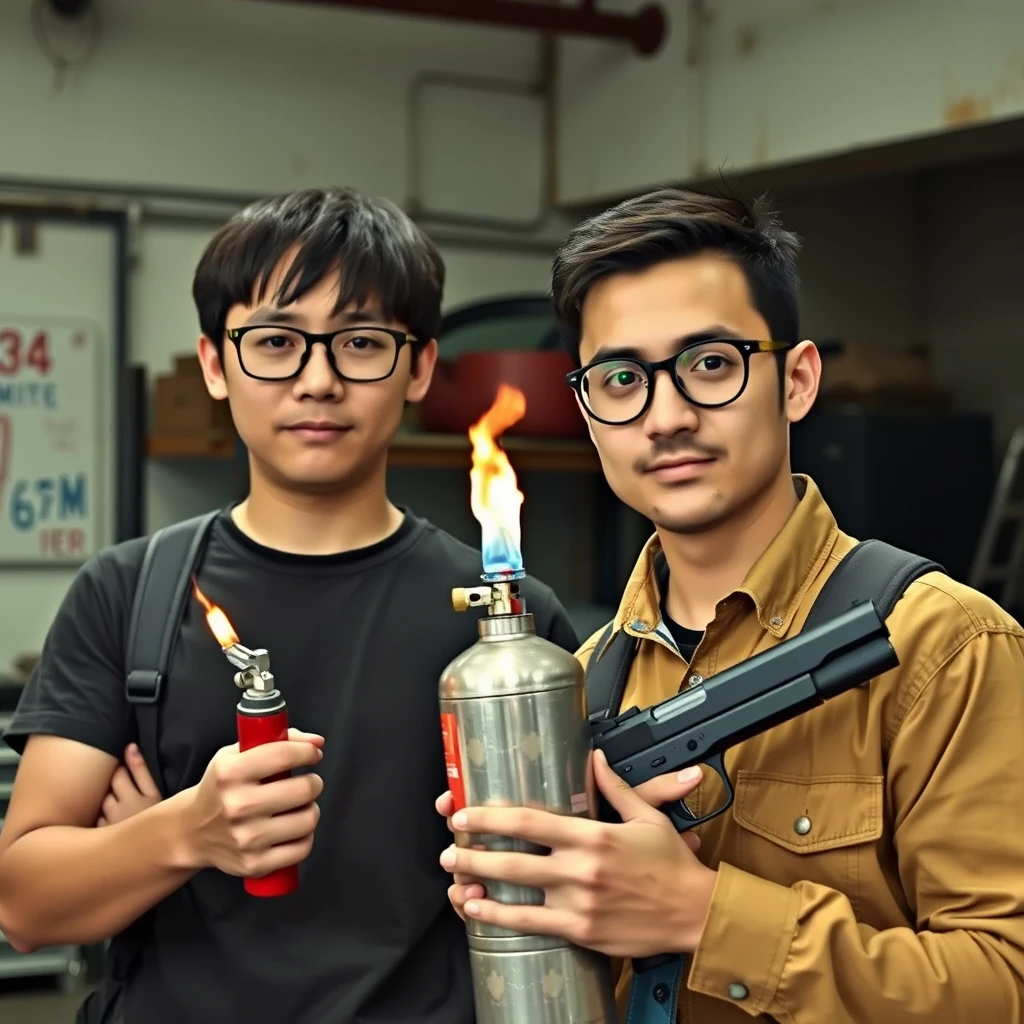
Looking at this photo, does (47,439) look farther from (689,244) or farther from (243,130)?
(689,244)

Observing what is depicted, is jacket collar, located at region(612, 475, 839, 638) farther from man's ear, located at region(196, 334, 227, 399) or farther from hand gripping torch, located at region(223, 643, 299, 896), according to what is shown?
man's ear, located at region(196, 334, 227, 399)

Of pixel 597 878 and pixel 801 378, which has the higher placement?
pixel 801 378

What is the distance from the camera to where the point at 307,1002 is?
1.31 m

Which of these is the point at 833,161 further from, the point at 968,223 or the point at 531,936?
the point at 531,936

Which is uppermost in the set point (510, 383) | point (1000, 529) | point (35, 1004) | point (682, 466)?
point (510, 383)

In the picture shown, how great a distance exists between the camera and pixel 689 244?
126cm

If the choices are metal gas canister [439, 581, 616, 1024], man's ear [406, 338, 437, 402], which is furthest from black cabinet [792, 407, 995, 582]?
metal gas canister [439, 581, 616, 1024]

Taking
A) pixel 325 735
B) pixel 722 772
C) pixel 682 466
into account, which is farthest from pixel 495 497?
pixel 325 735

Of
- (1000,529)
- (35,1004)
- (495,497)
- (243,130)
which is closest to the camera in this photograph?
(495,497)

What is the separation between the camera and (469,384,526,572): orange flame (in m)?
1.11

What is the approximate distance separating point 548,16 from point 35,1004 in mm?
3357

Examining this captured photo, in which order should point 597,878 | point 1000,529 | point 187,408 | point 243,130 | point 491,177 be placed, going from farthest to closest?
point 491,177 → point 1000,529 → point 243,130 → point 187,408 → point 597,878

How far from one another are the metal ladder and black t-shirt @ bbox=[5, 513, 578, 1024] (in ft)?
10.5

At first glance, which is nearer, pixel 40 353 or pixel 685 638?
pixel 685 638
